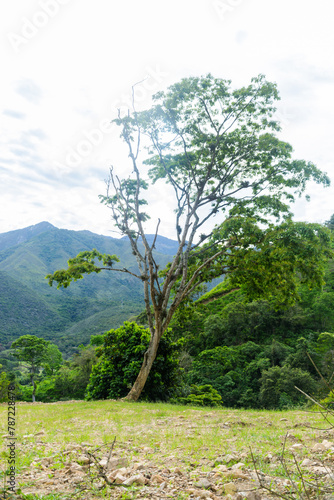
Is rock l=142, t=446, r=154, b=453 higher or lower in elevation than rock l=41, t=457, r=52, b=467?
lower

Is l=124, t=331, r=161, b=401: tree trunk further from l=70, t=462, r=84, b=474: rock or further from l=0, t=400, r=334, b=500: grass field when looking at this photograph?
l=70, t=462, r=84, b=474: rock

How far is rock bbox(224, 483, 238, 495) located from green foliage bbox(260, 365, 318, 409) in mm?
17353

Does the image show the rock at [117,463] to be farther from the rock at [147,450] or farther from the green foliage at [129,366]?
the green foliage at [129,366]

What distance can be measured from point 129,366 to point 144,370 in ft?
4.80

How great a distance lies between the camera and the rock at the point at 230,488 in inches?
120

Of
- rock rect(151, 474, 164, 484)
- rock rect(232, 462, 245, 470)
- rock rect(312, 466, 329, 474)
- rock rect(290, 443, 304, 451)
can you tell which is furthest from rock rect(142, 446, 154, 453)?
rock rect(312, 466, 329, 474)

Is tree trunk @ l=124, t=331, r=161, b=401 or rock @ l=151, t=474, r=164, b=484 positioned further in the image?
tree trunk @ l=124, t=331, r=161, b=401

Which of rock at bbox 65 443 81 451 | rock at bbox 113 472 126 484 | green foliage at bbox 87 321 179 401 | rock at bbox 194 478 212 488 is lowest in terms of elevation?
green foliage at bbox 87 321 179 401

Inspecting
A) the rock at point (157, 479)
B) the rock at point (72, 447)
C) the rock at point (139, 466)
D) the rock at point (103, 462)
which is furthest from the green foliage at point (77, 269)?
the rock at point (157, 479)

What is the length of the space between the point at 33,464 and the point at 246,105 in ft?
40.8

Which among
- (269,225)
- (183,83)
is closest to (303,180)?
(269,225)

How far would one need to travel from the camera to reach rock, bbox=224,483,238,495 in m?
3.04

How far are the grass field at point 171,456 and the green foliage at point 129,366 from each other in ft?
21.1

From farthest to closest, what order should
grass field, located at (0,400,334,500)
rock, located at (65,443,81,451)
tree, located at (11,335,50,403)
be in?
tree, located at (11,335,50,403)
rock, located at (65,443,81,451)
grass field, located at (0,400,334,500)
